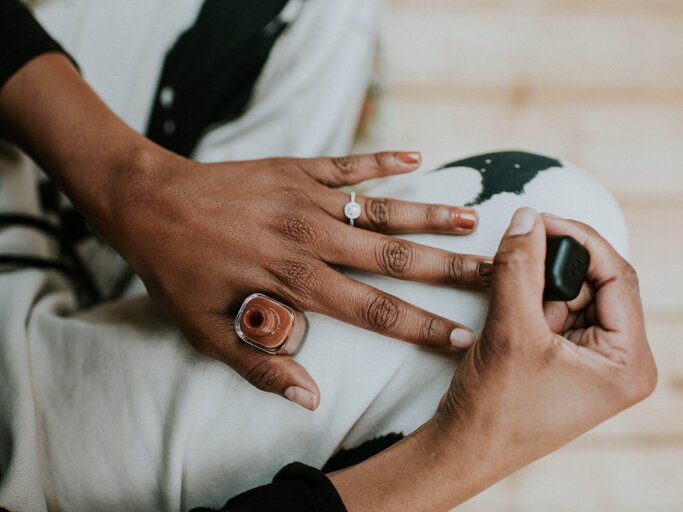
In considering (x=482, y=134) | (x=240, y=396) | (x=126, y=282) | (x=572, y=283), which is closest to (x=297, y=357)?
(x=240, y=396)

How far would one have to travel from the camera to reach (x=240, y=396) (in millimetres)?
628

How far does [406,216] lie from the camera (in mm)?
643

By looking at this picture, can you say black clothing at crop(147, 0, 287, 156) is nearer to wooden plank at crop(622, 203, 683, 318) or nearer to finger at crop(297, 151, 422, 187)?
finger at crop(297, 151, 422, 187)

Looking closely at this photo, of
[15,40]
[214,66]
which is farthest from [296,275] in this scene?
[15,40]

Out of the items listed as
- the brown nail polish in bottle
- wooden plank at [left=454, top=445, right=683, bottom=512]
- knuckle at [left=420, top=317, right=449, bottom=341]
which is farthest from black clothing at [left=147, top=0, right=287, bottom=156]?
wooden plank at [left=454, top=445, right=683, bottom=512]

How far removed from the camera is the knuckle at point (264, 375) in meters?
0.60

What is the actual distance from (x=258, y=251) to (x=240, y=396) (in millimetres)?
162

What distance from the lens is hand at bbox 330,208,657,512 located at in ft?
1.67

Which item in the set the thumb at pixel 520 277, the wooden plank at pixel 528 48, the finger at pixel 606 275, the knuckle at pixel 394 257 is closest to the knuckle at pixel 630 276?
the finger at pixel 606 275

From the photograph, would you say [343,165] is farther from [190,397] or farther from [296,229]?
[190,397]

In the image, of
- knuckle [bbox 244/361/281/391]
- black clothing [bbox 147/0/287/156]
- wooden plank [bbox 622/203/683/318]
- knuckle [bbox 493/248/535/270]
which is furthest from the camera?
wooden plank [bbox 622/203/683/318]

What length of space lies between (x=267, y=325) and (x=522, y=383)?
26 cm

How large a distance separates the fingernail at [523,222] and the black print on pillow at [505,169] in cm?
10

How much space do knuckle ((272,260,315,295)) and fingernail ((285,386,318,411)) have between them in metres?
0.11
